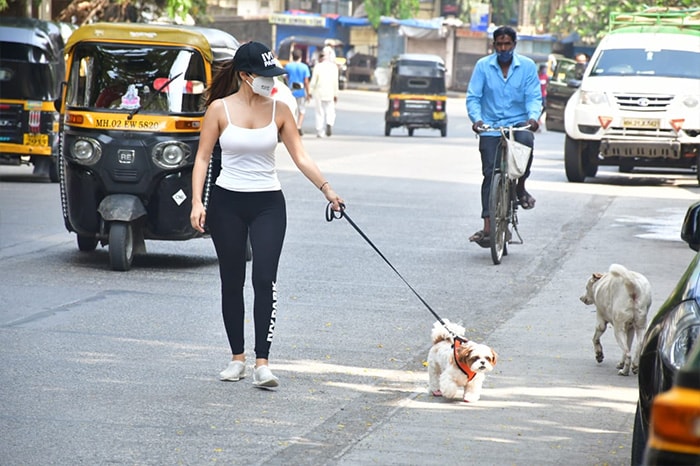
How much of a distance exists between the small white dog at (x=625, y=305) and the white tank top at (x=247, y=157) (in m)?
1.93

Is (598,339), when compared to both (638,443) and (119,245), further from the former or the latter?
(119,245)

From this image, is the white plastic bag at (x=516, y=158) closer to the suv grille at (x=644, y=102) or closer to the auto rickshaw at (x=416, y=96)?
the suv grille at (x=644, y=102)

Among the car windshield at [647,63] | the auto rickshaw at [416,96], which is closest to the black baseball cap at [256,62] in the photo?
the car windshield at [647,63]

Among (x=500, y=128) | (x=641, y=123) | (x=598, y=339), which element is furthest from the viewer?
(x=641, y=123)

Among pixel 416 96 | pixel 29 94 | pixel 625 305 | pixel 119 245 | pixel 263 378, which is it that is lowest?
pixel 416 96

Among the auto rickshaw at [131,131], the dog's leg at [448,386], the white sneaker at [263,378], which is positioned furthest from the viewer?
the auto rickshaw at [131,131]

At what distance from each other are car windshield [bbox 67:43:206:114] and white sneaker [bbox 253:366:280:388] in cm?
493

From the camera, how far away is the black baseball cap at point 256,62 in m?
7.25

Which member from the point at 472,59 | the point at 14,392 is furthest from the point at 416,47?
the point at 14,392

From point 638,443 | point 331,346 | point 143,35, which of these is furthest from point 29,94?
point 638,443

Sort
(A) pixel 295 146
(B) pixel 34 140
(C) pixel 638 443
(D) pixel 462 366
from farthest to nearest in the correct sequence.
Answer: (B) pixel 34 140
(A) pixel 295 146
(D) pixel 462 366
(C) pixel 638 443

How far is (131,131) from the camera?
38.2ft

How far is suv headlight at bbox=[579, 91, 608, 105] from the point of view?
20828mm

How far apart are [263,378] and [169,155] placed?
15.5ft
